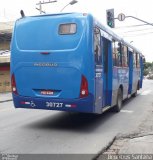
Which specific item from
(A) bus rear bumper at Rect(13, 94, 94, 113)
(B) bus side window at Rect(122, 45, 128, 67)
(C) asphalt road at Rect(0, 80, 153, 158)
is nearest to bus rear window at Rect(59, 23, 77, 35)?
(A) bus rear bumper at Rect(13, 94, 94, 113)

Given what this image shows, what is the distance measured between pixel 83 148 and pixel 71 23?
373 cm

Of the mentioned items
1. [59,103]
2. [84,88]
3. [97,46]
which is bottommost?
[59,103]

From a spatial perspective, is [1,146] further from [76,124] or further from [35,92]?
[76,124]

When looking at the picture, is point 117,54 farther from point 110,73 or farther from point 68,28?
point 68,28

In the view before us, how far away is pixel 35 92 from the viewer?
34.1 ft

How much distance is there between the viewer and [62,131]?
10.1 meters

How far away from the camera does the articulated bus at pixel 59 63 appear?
32.3 ft

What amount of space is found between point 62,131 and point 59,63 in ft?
6.15

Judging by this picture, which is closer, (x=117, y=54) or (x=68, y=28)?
(x=68, y=28)

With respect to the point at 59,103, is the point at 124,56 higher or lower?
higher

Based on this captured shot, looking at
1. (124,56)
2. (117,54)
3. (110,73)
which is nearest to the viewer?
(110,73)

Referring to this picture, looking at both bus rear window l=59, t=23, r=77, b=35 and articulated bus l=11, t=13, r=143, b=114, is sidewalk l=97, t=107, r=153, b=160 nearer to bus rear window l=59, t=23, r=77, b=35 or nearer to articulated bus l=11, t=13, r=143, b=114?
articulated bus l=11, t=13, r=143, b=114

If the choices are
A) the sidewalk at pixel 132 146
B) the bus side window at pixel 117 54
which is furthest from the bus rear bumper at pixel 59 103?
the bus side window at pixel 117 54

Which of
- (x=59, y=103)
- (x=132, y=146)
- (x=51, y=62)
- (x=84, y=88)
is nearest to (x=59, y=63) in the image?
(x=51, y=62)
